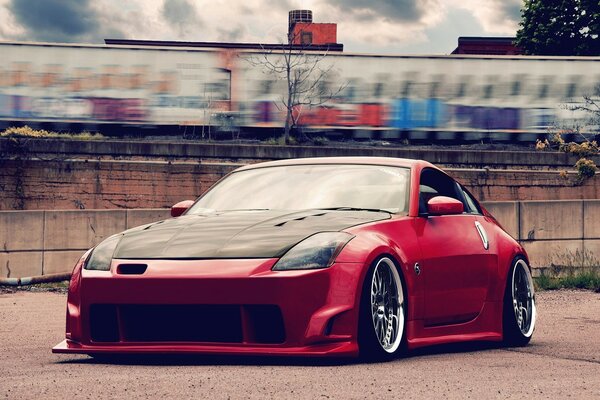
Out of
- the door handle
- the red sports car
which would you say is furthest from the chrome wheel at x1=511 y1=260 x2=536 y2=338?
the red sports car

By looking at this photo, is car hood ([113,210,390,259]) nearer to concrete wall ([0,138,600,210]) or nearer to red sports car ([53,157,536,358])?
red sports car ([53,157,536,358])

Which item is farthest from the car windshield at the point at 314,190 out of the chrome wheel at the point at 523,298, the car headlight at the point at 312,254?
the chrome wheel at the point at 523,298

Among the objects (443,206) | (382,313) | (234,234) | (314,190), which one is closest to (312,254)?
(234,234)

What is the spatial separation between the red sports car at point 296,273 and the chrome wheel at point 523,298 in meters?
0.57

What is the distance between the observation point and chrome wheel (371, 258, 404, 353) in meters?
6.46

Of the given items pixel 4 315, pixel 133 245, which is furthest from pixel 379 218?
pixel 4 315

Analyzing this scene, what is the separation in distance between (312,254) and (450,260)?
1368 millimetres

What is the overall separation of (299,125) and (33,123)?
36.1 feet

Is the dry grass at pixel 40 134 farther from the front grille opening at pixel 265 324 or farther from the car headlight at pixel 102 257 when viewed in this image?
the front grille opening at pixel 265 324

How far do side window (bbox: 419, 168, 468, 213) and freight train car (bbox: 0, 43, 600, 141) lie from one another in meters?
42.3

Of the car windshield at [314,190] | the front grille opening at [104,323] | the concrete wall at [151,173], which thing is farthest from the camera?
the concrete wall at [151,173]

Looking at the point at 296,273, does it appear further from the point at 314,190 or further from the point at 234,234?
the point at 314,190

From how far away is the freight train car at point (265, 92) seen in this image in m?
49.8

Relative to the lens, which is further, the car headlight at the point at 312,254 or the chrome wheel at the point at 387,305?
the chrome wheel at the point at 387,305
